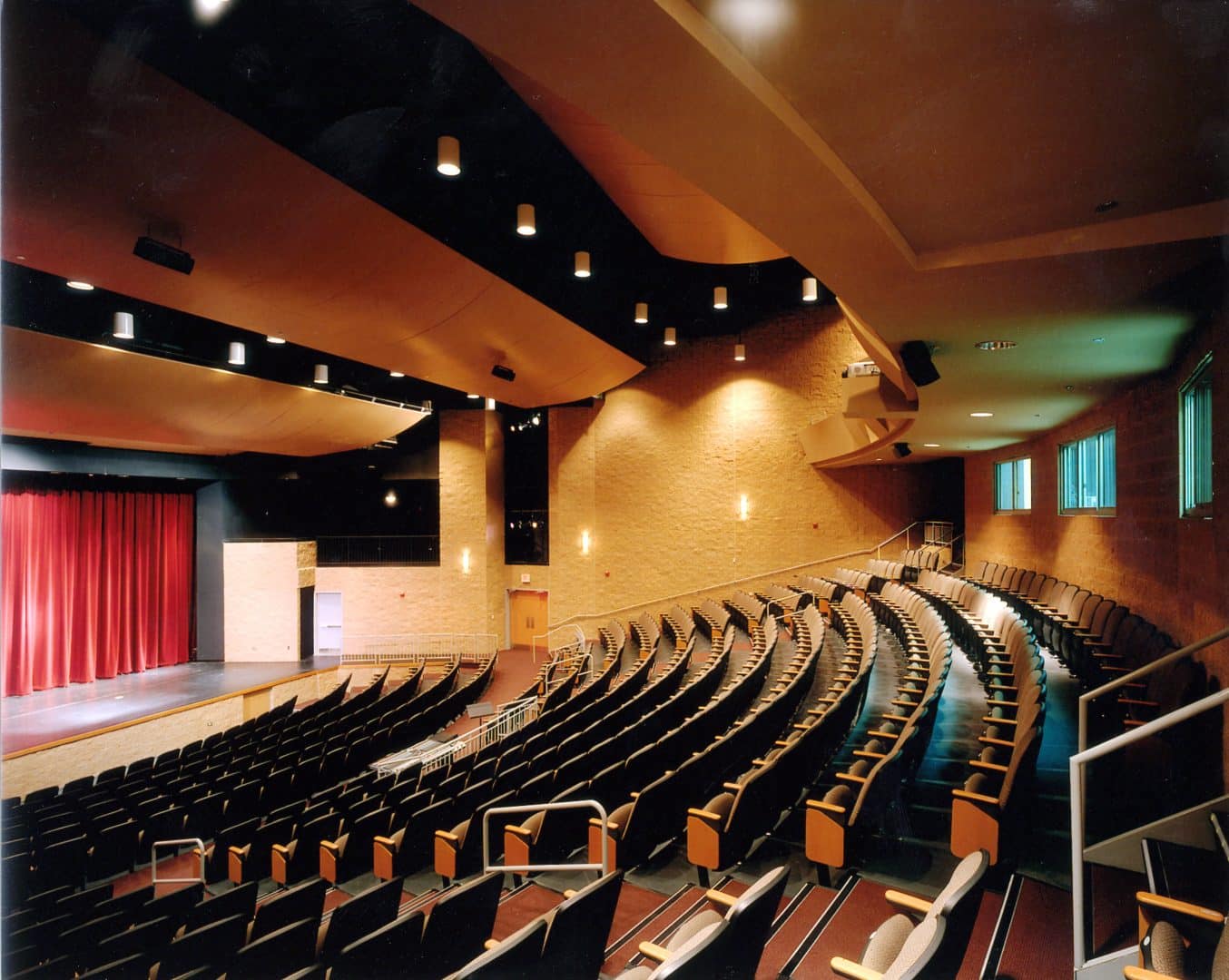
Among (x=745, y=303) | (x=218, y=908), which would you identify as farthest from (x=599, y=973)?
(x=745, y=303)

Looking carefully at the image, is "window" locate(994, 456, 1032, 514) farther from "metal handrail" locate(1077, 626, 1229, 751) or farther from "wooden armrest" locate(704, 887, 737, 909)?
"wooden armrest" locate(704, 887, 737, 909)

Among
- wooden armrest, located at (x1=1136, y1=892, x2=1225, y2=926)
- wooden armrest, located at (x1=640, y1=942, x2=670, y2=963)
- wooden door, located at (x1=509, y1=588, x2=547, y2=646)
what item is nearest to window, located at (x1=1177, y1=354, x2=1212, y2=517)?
wooden armrest, located at (x1=1136, y1=892, x2=1225, y2=926)

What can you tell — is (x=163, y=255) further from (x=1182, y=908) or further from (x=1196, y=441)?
(x=1196, y=441)

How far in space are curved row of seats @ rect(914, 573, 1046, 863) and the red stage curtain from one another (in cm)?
1275

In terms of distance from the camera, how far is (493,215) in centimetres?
664

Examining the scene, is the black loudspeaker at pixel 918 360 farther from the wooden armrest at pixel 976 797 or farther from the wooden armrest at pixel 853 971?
the wooden armrest at pixel 853 971

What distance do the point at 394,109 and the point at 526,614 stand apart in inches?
490

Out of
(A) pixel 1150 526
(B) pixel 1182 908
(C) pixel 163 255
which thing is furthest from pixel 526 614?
(B) pixel 1182 908

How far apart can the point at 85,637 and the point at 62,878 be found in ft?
29.2

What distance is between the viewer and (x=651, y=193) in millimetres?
8086

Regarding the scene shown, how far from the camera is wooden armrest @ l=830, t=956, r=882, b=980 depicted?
217 centimetres

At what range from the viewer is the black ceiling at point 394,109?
373 cm

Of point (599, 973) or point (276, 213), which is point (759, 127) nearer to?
point (599, 973)

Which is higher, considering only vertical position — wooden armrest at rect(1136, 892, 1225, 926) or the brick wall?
the brick wall
